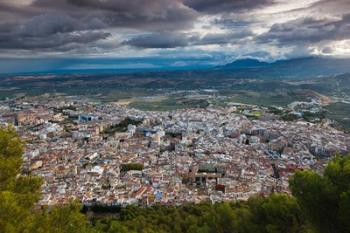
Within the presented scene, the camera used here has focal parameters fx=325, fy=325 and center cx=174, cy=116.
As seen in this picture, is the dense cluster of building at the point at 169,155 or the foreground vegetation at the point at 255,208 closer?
the foreground vegetation at the point at 255,208

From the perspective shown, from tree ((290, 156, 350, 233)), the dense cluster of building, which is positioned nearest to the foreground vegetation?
tree ((290, 156, 350, 233))

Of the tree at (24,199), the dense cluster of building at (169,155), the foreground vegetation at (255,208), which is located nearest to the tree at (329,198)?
the foreground vegetation at (255,208)

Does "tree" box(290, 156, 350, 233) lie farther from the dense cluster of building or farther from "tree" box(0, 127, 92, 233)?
the dense cluster of building

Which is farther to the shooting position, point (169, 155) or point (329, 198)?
point (169, 155)

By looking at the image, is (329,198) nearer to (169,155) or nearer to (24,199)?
(24,199)

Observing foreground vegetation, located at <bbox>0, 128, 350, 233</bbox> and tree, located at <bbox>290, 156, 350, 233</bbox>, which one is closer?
foreground vegetation, located at <bbox>0, 128, 350, 233</bbox>

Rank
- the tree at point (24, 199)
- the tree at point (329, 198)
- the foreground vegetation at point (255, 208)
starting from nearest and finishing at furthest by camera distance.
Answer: the tree at point (24, 199)
the foreground vegetation at point (255, 208)
the tree at point (329, 198)

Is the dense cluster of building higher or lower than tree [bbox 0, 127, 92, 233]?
lower

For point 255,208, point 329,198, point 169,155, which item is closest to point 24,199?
point 329,198

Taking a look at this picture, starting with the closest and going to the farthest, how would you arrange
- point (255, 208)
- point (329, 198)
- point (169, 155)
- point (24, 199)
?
point (24, 199) → point (329, 198) → point (255, 208) → point (169, 155)

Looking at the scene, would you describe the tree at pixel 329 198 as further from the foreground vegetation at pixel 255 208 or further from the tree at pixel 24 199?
the tree at pixel 24 199
